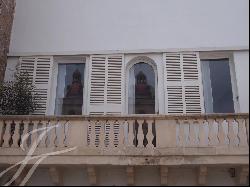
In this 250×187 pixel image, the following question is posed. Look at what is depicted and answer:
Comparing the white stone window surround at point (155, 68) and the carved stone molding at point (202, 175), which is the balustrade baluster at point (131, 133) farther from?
the carved stone molding at point (202, 175)

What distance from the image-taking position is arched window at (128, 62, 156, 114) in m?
10.2

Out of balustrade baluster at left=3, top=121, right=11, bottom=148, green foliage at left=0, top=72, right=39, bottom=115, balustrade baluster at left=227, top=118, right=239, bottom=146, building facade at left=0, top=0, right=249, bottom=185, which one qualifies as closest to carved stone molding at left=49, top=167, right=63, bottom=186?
building facade at left=0, top=0, right=249, bottom=185

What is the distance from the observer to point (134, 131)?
897 centimetres

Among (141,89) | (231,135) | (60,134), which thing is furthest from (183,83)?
(60,134)

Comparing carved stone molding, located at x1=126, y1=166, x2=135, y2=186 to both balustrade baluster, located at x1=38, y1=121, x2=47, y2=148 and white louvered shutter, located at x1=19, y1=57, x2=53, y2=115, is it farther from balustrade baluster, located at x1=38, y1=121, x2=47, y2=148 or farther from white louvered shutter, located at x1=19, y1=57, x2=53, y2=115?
white louvered shutter, located at x1=19, y1=57, x2=53, y2=115

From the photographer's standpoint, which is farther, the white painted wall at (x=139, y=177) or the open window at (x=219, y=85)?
the open window at (x=219, y=85)

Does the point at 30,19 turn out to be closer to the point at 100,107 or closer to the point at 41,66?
the point at 41,66

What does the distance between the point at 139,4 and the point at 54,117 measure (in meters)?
3.72

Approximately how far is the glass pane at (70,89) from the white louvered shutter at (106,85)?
42 cm

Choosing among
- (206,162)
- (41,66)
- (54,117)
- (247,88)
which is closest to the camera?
(206,162)

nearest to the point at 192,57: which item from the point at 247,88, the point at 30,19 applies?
the point at 247,88

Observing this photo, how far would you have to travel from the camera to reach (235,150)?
8.32 m

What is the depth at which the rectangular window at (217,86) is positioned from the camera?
32.7ft

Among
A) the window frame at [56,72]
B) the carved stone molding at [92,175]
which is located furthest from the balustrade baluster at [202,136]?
the window frame at [56,72]
